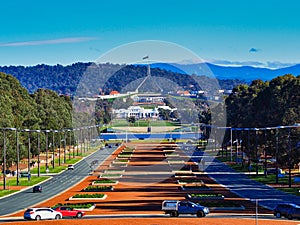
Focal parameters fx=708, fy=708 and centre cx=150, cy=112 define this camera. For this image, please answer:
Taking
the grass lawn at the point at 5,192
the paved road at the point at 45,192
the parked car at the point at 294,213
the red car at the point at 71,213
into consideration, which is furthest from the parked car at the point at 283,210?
the grass lawn at the point at 5,192

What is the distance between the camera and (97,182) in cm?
10812

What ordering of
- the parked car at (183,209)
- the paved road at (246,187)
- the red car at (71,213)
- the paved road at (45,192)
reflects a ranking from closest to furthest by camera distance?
the parked car at (183,209) < the red car at (71,213) < the paved road at (45,192) < the paved road at (246,187)

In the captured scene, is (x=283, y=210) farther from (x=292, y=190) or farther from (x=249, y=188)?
(x=249, y=188)

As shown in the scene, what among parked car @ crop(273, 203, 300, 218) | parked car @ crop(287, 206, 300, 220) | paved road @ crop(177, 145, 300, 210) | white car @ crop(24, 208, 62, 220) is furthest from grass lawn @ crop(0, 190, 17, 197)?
parked car @ crop(287, 206, 300, 220)

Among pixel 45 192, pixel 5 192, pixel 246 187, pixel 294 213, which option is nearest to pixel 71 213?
pixel 294 213

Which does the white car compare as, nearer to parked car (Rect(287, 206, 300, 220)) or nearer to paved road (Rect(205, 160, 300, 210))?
parked car (Rect(287, 206, 300, 220))

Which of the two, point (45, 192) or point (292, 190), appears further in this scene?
point (45, 192)

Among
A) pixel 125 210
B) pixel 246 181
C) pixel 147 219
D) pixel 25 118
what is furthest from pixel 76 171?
pixel 147 219

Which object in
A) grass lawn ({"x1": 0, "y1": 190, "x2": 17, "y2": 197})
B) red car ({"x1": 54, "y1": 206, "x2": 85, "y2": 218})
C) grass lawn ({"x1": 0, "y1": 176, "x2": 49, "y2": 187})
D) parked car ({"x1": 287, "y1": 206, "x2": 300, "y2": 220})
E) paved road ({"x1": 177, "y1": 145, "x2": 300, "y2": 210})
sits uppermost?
parked car ({"x1": 287, "y1": 206, "x2": 300, "y2": 220})

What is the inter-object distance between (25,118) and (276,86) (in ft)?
181

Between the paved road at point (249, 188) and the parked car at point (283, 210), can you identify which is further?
the paved road at point (249, 188)

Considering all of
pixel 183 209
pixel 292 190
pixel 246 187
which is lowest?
pixel 246 187

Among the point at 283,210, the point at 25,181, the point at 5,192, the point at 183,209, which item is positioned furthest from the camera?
the point at 25,181

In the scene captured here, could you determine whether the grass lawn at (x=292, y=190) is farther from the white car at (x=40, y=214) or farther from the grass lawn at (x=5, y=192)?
the grass lawn at (x=5, y=192)
